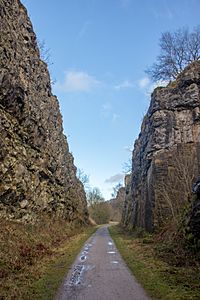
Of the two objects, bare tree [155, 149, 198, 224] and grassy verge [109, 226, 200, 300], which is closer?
grassy verge [109, 226, 200, 300]

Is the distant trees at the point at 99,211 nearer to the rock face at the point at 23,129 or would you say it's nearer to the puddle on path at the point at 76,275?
the rock face at the point at 23,129

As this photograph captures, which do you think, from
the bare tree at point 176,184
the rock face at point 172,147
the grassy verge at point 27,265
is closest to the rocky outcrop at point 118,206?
the rock face at point 172,147

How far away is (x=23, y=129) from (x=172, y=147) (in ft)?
37.9

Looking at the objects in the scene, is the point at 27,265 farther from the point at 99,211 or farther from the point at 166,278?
the point at 99,211

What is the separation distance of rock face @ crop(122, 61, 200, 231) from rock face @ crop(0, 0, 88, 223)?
26.7ft

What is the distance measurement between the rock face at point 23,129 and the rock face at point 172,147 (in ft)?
26.7

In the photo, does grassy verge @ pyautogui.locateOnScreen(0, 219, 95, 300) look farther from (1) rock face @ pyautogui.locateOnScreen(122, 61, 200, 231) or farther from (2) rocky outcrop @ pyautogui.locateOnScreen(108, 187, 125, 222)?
(2) rocky outcrop @ pyautogui.locateOnScreen(108, 187, 125, 222)

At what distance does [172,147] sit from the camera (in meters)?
23.8

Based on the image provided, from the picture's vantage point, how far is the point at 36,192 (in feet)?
65.9

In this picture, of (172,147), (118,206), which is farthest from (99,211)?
(172,147)

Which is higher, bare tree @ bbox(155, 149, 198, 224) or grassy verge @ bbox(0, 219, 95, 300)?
bare tree @ bbox(155, 149, 198, 224)

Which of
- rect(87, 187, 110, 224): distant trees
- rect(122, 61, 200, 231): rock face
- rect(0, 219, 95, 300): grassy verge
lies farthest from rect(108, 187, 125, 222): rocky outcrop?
rect(0, 219, 95, 300): grassy verge

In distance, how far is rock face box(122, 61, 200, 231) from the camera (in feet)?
66.5

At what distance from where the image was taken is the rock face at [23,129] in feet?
53.8
